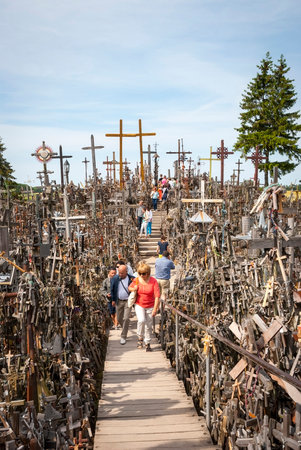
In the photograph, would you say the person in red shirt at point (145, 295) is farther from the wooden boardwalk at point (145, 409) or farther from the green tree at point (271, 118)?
the green tree at point (271, 118)

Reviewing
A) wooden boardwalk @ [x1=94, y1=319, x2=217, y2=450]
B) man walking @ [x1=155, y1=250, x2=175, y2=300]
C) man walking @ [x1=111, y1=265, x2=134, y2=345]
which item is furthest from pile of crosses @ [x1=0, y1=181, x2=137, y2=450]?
man walking @ [x1=155, y1=250, x2=175, y2=300]

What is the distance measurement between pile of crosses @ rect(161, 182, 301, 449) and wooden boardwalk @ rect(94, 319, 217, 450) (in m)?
0.22

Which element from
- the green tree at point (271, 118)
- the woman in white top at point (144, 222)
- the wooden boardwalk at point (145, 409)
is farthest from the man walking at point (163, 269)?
the green tree at point (271, 118)

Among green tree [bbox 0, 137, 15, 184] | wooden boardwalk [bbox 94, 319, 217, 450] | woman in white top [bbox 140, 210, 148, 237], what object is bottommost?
wooden boardwalk [bbox 94, 319, 217, 450]

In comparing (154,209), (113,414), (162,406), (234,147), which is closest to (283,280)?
(162,406)

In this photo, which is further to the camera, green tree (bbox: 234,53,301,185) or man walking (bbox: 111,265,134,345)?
green tree (bbox: 234,53,301,185)

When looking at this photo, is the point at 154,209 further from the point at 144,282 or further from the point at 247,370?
the point at 247,370

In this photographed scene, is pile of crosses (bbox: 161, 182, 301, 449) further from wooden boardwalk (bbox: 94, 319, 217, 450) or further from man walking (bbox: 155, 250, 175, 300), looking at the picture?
man walking (bbox: 155, 250, 175, 300)

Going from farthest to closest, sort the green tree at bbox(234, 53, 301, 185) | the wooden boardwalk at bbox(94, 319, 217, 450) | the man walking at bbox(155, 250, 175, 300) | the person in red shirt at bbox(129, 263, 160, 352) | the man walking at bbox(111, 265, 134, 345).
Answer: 1. the green tree at bbox(234, 53, 301, 185)
2. the man walking at bbox(155, 250, 175, 300)
3. the man walking at bbox(111, 265, 134, 345)
4. the person in red shirt at bbox(129, 263, 160, 352)
5. the wooden boardwalk at bbox(94, 319, 217, 450)

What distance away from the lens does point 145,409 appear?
5.45m

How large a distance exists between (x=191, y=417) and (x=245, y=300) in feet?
5.17

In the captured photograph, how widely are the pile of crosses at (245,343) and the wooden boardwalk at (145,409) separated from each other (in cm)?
22

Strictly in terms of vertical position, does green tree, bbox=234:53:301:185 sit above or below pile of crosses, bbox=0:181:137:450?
above

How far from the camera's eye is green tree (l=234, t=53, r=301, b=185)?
1255 inches
